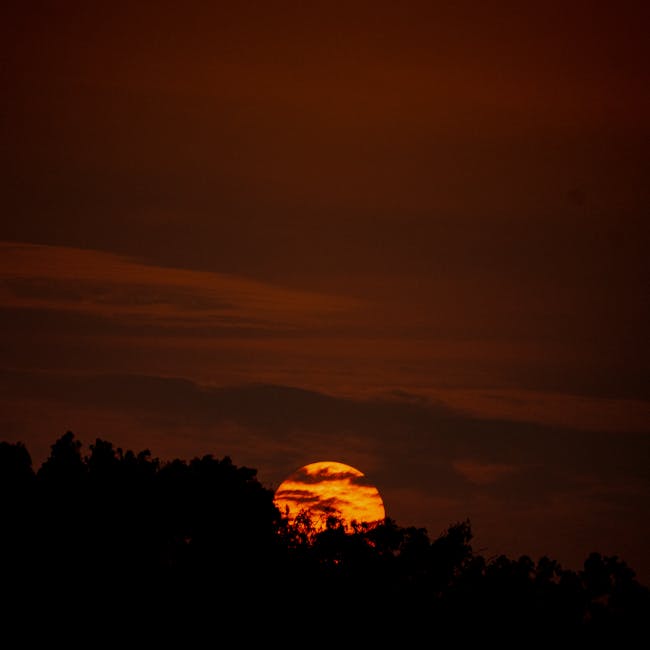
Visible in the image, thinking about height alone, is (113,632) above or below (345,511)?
below

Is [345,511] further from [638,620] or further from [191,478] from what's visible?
[638,620]

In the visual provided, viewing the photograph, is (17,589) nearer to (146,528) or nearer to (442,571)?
(146,528)

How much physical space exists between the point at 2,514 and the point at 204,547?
5.42m

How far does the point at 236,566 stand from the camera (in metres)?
44.6

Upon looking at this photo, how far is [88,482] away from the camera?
156 ft

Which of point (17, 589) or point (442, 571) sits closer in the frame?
point (17, 589)

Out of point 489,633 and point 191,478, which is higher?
point 191,478

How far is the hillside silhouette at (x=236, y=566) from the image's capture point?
4375cm

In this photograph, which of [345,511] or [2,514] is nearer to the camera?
[2,514]

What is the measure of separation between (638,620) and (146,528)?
13.4 m

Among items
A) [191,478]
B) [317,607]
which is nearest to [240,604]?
[317,607]

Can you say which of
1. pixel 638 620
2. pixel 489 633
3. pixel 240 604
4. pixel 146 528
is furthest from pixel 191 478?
pixel 638 620

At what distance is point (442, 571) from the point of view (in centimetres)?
4719

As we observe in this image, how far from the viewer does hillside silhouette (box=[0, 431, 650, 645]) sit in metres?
43.8
